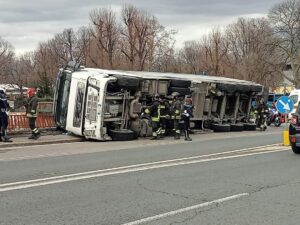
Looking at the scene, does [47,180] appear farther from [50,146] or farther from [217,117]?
[217,117]

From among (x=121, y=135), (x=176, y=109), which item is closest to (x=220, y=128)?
(x=176, y=109)

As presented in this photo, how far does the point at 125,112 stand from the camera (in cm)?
1858

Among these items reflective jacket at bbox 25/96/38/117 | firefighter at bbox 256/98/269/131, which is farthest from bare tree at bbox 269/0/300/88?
reflective jacket at bbox 25/96/38/117

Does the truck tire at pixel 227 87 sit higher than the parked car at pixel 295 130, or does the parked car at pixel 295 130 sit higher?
the truck tire at pixel 227 87

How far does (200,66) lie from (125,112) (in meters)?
45.2

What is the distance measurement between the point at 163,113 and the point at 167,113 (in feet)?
1.16

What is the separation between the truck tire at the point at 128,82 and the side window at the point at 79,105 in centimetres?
140

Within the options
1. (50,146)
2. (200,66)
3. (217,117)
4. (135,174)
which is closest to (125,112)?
(50,146)

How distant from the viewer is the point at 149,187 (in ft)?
27.8

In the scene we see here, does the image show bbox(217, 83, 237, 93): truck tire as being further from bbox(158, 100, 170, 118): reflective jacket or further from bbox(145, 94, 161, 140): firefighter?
bbox(145, 94, 161, 140): firefighter

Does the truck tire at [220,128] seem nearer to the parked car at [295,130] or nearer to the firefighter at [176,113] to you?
the firefighter at [176,113]

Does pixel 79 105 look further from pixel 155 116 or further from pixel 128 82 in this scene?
pixel 155 116

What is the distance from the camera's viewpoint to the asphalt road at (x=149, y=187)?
6520 mm

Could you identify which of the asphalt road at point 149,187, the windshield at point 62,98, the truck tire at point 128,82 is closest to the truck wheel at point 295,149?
the asphalt road at point 149,187
